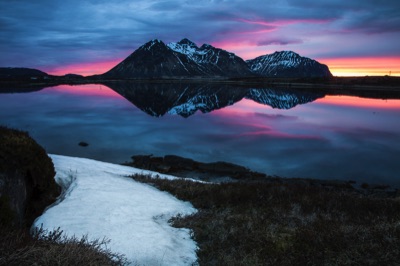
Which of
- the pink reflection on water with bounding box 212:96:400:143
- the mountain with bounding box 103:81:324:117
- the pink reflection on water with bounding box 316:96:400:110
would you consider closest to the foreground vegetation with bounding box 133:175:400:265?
the pink reflection on water with bounding box 212:96:400:143

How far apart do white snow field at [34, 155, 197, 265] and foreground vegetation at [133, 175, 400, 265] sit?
57 centimetres

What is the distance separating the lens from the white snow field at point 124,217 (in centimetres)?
738

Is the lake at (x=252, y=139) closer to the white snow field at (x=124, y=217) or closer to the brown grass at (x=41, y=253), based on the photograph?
the white snow field at (x=124, y=217)

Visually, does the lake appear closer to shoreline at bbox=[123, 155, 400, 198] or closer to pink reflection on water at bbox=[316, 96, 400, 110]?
shoreline at bbox=[123, 155, 400, 198]

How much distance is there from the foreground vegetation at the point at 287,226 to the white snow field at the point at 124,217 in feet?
1.87

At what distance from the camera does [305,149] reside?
105ft

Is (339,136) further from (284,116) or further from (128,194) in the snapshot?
(128,194)

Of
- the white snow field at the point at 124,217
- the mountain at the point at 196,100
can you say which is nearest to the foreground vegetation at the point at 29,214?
the white snow field at the point at 124,217

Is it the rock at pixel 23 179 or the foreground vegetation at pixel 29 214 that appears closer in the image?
the foreground vegetation at pixel 29 214

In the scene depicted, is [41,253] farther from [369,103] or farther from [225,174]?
[369,103]

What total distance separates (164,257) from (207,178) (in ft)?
51.4

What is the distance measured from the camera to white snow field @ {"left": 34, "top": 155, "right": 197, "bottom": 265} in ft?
24.2

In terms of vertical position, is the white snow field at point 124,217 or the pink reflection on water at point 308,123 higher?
the white snow field at point 124,217

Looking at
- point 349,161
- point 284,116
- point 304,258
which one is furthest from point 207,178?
point 284,116
